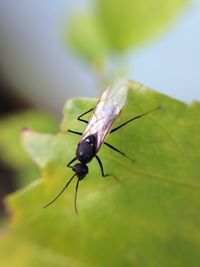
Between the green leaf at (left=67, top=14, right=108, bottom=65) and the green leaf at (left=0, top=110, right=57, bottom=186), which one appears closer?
the green leaf at (left=67, top=14, right=108, bottom=65)

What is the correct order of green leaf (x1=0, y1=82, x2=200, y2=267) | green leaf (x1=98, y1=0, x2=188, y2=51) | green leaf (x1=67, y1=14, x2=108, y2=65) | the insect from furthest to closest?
green leaf (x1=67, y1=14, x2=108, y2=65), green leaf (x1=98, y1=0, x2=188, y2=51), the insect, green leaf (x1=0, y1=82, x2=200, y2=267)

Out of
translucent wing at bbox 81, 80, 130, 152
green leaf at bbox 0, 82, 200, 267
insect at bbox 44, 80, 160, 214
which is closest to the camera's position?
green leaf at bbox 0, 82, 200, 267

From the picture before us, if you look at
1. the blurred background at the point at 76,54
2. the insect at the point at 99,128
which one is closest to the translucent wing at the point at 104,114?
the insect at the point at 99,128

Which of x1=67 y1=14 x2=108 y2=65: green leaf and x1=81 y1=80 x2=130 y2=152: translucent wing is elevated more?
x1=81 y1=80 x2=130 y2=152: translucent wing

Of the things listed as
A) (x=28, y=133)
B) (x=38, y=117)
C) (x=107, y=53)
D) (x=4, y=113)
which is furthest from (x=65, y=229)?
(x=4, y=113)

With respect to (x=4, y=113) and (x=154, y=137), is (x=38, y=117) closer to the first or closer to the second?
(x=154, y=137)

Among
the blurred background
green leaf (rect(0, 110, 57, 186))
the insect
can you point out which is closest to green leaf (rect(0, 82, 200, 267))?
the insect

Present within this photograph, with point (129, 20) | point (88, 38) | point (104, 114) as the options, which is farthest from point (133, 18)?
point (104, 114)

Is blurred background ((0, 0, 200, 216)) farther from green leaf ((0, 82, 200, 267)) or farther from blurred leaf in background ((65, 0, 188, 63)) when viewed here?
green leaf ((0, 82, 200, 267))
